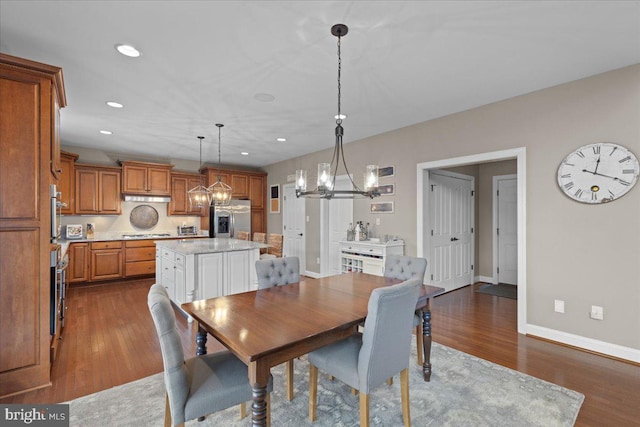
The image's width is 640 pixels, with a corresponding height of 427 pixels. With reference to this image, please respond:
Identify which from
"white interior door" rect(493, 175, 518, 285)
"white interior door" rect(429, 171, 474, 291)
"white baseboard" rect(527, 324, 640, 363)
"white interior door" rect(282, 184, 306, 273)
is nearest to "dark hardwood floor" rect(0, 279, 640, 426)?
"white baseboard" rect(527, 324, 640, 363)

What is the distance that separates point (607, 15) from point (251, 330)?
303cm

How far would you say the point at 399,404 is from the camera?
205 centimetres

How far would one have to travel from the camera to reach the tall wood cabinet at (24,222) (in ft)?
7.02

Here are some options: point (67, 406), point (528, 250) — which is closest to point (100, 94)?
point (67, 406)

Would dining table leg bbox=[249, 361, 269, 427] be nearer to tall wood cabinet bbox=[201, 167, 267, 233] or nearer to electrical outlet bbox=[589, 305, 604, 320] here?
electrical outlet bbox=[589, 305, 604, 320]

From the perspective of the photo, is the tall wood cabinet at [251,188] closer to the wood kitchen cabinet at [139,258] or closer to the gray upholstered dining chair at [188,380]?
the wood kitchen cabinet at [139,258]

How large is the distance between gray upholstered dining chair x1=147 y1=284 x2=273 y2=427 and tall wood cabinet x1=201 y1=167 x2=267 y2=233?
18.3 ft

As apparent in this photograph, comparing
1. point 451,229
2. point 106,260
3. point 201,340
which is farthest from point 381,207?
point 106,260

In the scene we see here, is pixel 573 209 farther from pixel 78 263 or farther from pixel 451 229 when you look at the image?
pixel 78 263

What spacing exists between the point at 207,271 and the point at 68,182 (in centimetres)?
368

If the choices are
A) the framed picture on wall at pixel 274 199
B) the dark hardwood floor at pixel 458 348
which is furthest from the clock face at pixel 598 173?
the framed picture on wall at pixel 274 199

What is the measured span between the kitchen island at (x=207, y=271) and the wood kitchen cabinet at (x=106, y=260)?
1938mm

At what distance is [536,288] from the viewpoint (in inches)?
126

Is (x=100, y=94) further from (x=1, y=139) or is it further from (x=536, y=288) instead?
(x=536, y=288)
